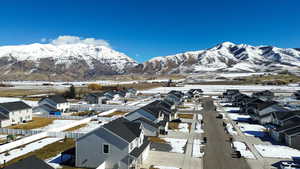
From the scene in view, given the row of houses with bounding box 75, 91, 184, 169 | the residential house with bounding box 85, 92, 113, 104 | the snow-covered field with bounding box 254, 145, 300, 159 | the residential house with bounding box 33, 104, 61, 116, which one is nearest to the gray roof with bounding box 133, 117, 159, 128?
the row of houses with bounding box 75, 91, 184, 169

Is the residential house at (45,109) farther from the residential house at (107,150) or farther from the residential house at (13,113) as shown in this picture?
the residential house at (107,150)

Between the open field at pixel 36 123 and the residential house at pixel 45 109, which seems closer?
the open field at pixel 36 123

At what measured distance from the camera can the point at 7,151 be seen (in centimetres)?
2842

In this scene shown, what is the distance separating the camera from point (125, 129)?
25453 millimetres

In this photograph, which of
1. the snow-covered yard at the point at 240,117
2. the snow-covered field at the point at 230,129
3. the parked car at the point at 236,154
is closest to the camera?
the parked car at the point at 236,154

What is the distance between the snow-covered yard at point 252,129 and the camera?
123ft

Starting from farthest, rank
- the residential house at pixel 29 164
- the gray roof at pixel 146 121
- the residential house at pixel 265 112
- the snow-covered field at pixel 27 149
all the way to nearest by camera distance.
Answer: the residential house at pixel 265 112 < the gray roof at pixel 146 121 < the snow-covered field at pixel 27 149 < the residential house at pixel 29 164

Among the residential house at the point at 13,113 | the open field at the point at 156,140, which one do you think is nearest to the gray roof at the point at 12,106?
the residential house at the point at 13,113

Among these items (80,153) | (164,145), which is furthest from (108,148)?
(164,145)

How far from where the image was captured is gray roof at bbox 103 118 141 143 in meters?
23.4

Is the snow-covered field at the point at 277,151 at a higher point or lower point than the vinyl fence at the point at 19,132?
lower

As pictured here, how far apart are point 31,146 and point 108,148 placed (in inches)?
589

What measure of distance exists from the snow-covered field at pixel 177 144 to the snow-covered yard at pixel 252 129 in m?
13.4

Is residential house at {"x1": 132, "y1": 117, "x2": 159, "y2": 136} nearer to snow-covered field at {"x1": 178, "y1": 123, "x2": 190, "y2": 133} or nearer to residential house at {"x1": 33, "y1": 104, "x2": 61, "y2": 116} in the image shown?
snow-covered field at {"x1": 178, "y1": 123, "x2": 190, "y2": 133}
